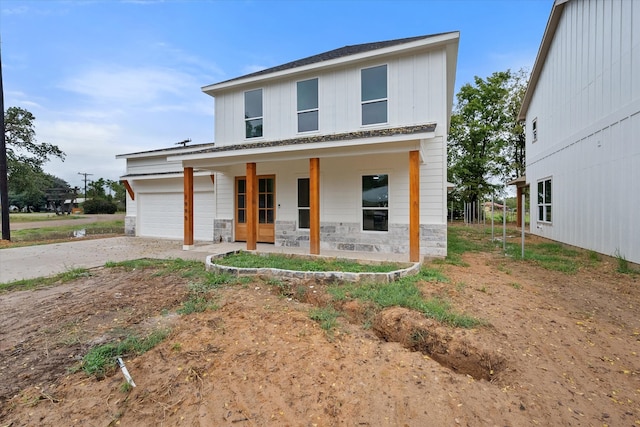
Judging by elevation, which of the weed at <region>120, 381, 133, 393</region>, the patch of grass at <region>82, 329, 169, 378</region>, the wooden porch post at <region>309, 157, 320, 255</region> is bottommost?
the weed at <region>120, 381, 133, 393</region>

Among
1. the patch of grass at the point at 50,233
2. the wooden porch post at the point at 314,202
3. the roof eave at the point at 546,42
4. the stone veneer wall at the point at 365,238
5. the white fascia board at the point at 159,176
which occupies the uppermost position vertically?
the roof eave at the point at 546,42

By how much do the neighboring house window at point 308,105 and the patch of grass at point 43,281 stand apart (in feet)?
21.4

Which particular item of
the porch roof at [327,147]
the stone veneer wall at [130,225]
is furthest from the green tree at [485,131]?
the stone veneer wall at [130,225]

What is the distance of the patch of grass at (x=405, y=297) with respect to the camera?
12.0ft

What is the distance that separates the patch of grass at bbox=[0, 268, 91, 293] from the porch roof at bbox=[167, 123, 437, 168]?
13.1 ft

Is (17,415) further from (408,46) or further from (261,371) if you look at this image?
(408,46)

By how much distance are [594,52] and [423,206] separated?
6615 millimetres

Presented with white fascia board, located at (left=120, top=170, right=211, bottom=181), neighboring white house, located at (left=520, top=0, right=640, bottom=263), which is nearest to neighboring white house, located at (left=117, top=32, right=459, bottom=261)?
white fascia board, located at (left=120, top=170, right=211, bottom=181)

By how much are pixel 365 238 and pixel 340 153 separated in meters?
2.47

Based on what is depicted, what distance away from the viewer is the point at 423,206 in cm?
764

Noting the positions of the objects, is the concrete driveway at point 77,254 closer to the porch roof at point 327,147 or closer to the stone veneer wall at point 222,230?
the stone veneer wall at point 222,230

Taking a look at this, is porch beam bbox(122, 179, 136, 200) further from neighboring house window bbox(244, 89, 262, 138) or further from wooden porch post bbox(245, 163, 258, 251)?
wooden porch post bbox(245, 163, 258, 251)

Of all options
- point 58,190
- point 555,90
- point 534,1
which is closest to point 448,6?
point 534,1

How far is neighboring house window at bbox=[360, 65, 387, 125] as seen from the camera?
8078 mm
